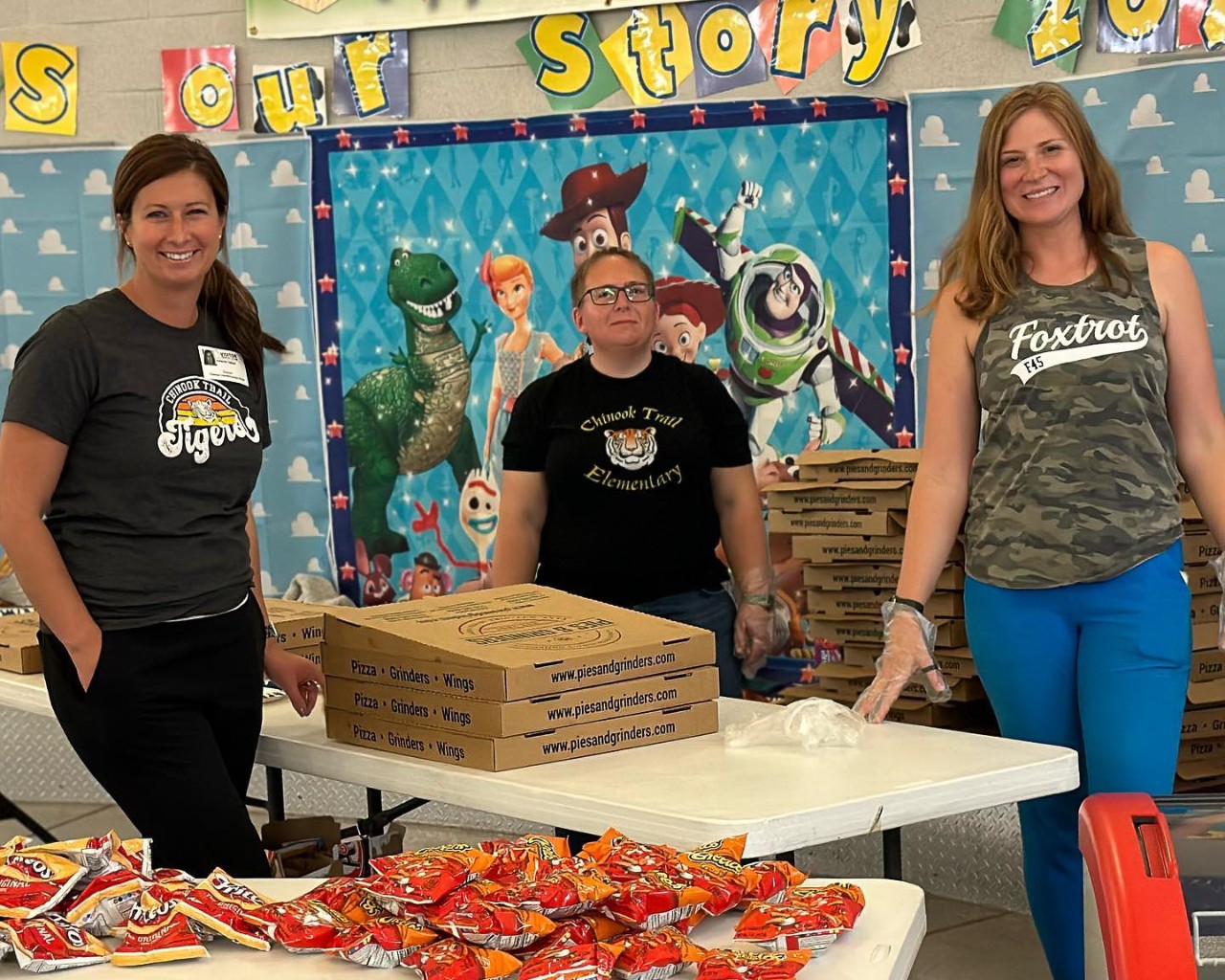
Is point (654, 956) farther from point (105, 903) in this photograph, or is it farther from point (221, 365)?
point (221, 365)

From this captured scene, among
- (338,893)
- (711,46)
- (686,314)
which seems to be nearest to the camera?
(338,893)

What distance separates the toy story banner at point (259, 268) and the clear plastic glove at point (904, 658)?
3216mm

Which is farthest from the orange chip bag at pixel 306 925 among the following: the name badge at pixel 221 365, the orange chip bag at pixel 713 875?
the name badge at pixel 221 365

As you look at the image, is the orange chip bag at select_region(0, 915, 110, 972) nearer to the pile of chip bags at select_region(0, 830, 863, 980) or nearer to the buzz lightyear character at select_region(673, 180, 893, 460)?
the pile of chip bags at select_region(0, 830, 863, 980)

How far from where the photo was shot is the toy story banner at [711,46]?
14.5 ft

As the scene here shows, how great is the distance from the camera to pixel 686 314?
15.8ft

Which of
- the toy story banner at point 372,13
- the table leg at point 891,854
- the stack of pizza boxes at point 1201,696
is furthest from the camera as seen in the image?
the toy story banner at point 372,13

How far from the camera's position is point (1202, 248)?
3.99 meters

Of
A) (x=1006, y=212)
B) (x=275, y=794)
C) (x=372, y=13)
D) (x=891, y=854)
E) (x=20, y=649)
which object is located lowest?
(x=275, y=794)

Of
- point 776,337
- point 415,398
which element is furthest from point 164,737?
point 415,398

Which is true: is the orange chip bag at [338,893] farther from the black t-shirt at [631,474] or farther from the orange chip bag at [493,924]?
the black t-shirt at [631,474]

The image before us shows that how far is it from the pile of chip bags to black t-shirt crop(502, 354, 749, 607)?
1.55 metres

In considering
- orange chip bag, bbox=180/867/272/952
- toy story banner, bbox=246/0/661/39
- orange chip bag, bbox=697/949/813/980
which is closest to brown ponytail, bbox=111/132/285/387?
orange chip bag, bbox=180/867/272/952

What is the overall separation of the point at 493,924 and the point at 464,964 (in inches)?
1.7
